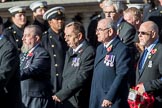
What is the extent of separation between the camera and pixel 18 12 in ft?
50.9

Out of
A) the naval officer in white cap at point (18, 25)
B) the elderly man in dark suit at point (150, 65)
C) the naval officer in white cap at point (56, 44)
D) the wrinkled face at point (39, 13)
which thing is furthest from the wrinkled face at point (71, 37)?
the wrinkled face at point (39, 13)

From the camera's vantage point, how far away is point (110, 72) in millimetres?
12695

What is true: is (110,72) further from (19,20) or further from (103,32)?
(19,20)

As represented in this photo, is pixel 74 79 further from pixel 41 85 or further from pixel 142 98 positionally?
pixel 142 98

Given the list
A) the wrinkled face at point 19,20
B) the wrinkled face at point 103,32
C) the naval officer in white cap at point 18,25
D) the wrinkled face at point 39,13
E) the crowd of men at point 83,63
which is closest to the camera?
the crowd of men at point 83,63

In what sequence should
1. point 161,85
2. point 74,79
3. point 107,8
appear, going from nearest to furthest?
point 161,85 < point 74,79 < point 107,8

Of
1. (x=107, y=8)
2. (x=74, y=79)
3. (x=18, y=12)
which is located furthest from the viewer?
(x=18, y=12)

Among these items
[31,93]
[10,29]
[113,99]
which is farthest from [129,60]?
[10,29]

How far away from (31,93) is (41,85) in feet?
0.61

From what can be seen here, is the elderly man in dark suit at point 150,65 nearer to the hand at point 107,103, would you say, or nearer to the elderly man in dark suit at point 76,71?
the hand at point 107,103

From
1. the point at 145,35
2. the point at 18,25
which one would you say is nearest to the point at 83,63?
the point at 145,35

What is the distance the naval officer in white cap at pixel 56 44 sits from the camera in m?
Result: 14.1

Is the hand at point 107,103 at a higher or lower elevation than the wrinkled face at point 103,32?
lower

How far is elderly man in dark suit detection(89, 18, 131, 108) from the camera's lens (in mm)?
12562
